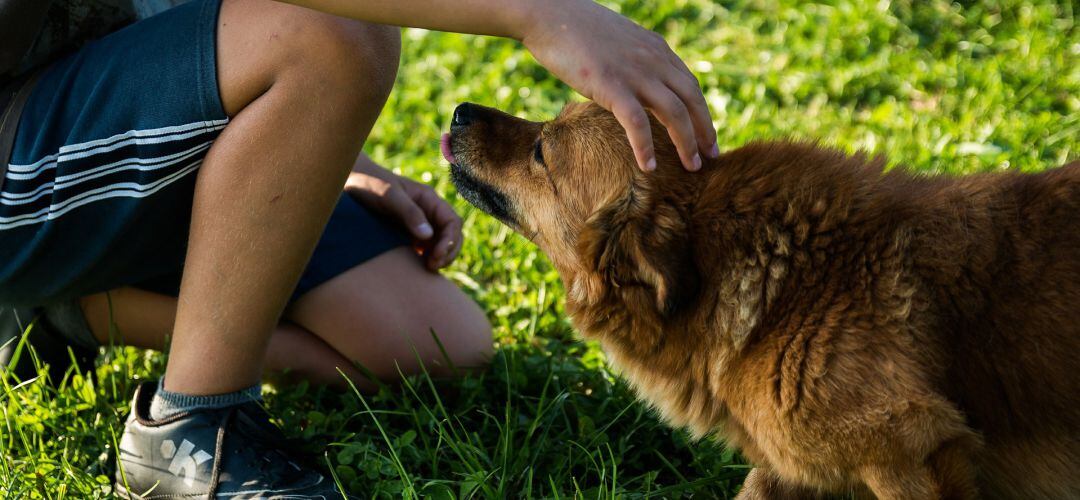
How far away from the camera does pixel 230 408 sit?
270cm

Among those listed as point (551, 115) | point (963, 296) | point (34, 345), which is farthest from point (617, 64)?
point (551, 115)

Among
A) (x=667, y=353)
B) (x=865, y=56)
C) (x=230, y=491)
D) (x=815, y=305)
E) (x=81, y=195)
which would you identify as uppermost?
(x=81, y=195)

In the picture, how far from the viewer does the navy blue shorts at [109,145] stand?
2.53 m

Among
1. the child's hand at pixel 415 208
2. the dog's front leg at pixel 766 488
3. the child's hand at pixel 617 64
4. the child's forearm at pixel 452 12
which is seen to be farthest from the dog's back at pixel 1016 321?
the child's hand at pixel 415 208

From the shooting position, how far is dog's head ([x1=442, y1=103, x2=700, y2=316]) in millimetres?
2338

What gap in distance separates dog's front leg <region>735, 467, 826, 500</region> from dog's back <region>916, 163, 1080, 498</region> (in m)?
0.51

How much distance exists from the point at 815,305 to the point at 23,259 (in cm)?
198

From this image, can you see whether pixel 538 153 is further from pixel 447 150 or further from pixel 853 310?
pixel 853 310

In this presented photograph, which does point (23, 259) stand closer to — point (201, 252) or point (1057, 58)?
point (201, 252)

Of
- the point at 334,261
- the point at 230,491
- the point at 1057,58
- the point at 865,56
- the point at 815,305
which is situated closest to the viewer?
the point at 815,305

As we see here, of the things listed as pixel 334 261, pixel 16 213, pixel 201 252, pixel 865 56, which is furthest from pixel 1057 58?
pixel 16 213

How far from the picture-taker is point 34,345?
3127mm

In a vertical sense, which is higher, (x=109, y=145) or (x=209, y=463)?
(x=109, y=145)

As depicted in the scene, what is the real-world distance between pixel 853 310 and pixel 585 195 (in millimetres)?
734
